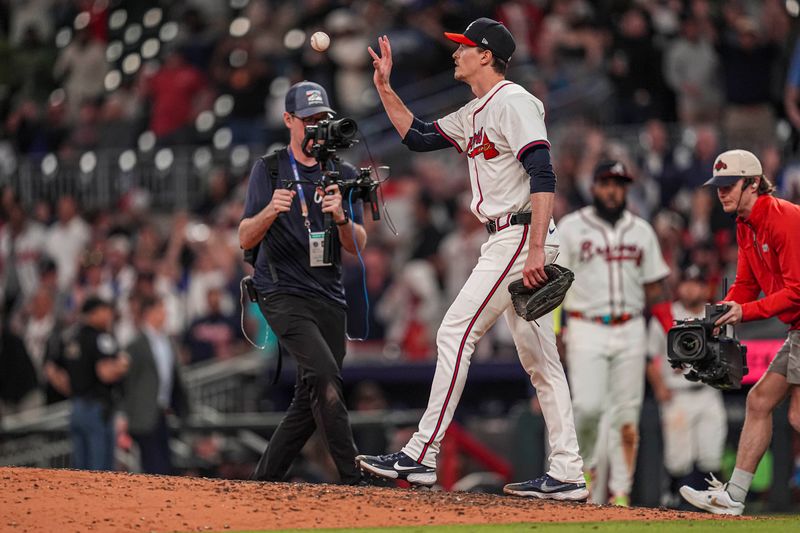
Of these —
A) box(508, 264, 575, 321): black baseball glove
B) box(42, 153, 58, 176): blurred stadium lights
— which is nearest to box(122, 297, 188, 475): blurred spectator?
box(42, 153, 58, 176): blurred stadium lights

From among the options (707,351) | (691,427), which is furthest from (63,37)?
(707,351)

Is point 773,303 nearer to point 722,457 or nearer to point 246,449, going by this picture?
point 722,457

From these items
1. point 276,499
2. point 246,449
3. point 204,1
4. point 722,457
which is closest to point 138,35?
point 204,1

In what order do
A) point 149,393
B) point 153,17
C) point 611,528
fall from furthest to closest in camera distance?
point 153,17
point 149,393
point 611,528

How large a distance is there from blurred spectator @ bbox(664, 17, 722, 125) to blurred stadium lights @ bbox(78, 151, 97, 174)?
788 cm

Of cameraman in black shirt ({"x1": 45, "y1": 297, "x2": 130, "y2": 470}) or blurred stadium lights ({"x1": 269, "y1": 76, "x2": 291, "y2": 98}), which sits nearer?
cameraman in black shirt ({"x1": 45, "y1": 297, "x2": 130, "y2": 470})

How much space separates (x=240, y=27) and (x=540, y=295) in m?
14.3

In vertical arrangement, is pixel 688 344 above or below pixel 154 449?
above

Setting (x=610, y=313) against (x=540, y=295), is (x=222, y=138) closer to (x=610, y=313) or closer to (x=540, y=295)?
(x=610, y=313)

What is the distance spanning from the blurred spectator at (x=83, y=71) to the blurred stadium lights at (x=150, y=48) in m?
0.61

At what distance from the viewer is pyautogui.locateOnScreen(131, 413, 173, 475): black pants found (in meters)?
14.9

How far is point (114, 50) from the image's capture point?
23078mm

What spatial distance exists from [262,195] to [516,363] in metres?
6.48

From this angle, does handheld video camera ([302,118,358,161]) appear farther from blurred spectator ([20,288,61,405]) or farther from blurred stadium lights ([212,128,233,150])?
blurred stadium lights ([212,128,233,150])
